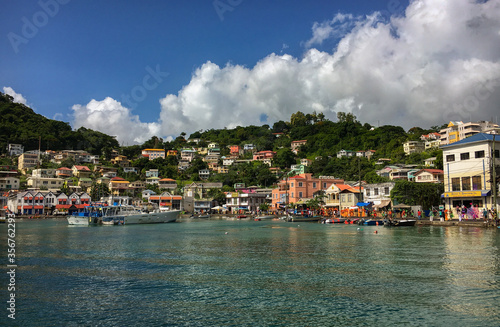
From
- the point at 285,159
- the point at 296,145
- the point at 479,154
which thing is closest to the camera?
the point at 479,154

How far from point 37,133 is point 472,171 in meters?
132

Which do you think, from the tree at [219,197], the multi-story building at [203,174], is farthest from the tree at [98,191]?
the multi-story building at [203,174]

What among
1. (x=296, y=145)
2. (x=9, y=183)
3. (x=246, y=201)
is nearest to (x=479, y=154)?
(x=246, y=201)

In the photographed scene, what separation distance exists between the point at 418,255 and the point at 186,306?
1346 centimetres

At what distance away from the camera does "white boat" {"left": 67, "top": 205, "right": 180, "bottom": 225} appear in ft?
180

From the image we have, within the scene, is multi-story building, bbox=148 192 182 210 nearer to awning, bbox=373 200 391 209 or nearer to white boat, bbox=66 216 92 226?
white boat, bbox=66 216 92 226

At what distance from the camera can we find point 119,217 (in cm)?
5509

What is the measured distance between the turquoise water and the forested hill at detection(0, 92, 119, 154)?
392ft

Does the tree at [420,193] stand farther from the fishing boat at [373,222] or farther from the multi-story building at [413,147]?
the multi-story building at [413,147]

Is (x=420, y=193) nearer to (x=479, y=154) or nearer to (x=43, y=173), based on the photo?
(x=479, y=154)

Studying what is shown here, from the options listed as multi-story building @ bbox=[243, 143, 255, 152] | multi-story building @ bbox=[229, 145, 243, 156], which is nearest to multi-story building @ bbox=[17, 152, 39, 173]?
Result: multi-story building @ bbox=[229, 145, 243, 156]

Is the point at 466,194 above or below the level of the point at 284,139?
below

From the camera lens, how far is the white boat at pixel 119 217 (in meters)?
54.8

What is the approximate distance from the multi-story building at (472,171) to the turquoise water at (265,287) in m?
16.8
